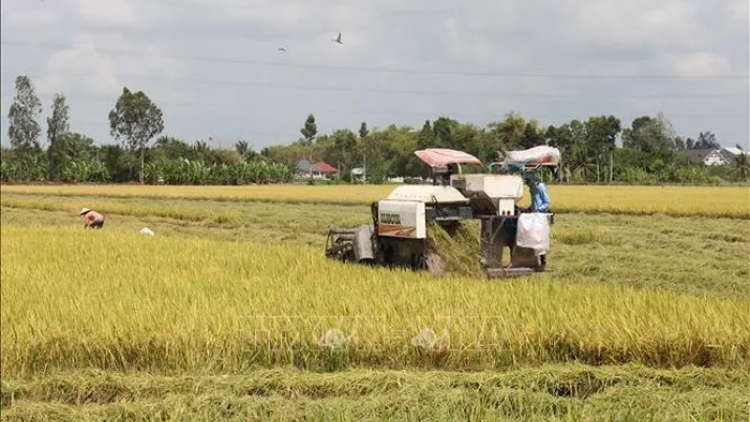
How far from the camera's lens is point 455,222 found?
22.5 feet

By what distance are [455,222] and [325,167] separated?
5.70 feet

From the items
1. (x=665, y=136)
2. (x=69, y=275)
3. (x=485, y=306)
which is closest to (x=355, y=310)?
(x=485, y=306)

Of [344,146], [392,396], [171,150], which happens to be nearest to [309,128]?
[344,146]

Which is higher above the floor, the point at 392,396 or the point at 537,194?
the point at 537,194

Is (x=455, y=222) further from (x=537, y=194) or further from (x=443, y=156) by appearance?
(x=443, y=156)

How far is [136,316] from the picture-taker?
198 inches

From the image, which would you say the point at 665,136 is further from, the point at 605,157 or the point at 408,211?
the point at 408,211

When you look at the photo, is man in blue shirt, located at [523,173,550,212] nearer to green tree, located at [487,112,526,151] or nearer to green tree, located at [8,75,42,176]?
green tree, located at [487,112,526,151]

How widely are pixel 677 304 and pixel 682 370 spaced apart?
22.7 inches

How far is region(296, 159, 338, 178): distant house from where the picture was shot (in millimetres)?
7953

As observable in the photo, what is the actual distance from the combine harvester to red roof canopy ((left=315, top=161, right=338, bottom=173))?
807 mm

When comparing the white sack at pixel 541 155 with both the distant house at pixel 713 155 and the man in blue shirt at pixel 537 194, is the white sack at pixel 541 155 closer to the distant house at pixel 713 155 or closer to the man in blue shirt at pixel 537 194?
the man in blue shirt at pixel 537 194

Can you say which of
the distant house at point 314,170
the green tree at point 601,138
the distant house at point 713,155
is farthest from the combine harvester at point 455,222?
the distant house at point 713,155

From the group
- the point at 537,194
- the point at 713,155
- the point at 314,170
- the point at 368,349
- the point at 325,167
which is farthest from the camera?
the point at 314,170
